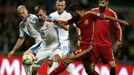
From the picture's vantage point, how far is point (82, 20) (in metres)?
15.2

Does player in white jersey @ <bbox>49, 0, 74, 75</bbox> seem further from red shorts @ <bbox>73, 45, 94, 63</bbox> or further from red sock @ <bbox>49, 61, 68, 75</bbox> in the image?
red shorts @ <bbox>73, 45, 94, 63</bbox>

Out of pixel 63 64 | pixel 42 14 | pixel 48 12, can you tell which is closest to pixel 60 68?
pixel 63 64

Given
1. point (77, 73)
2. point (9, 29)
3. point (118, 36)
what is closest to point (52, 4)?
point (9, 29)

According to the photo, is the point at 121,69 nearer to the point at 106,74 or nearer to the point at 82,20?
the point at 106,74

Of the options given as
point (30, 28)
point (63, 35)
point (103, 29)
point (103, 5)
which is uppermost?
point (103, 5)

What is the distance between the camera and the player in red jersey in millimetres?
15133

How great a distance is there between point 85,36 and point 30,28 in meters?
1.54

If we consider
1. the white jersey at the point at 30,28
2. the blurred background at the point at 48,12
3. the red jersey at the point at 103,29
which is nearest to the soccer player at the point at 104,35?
the red jersey at the point at 103,29

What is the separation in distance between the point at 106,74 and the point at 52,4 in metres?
7.10

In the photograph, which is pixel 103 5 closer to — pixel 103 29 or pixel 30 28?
pixel 103 29

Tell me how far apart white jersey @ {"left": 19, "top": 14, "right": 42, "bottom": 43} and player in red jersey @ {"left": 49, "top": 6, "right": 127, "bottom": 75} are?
43.0 inches

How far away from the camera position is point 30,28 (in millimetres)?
16406

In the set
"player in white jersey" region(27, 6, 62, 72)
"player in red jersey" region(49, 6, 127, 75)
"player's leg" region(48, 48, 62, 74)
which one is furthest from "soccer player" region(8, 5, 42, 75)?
"player in red jersey" region(49, 6, 127, 75)

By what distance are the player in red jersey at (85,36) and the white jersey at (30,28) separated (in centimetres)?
109
